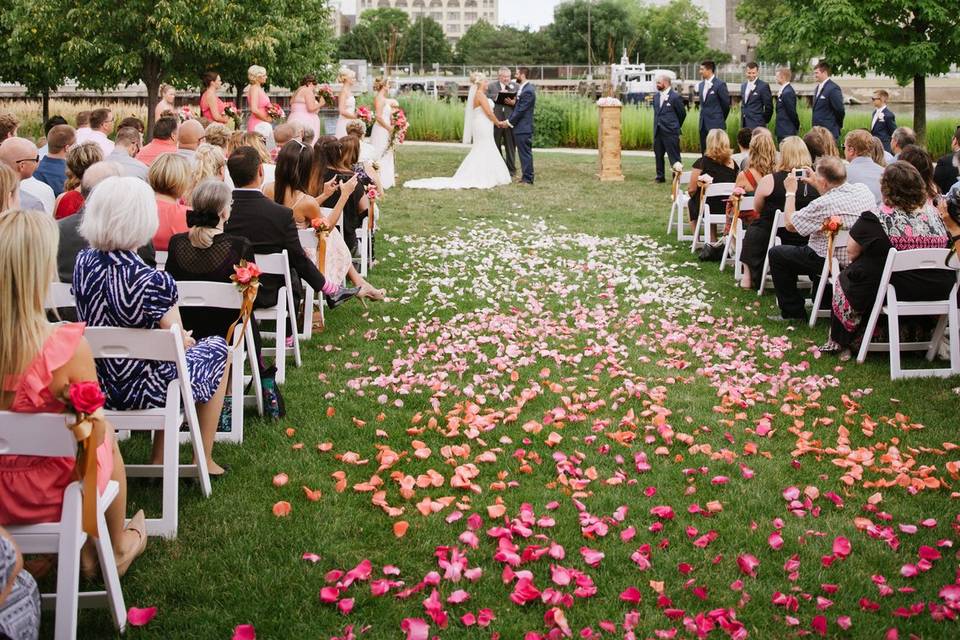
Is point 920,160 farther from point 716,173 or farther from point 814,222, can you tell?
point 716,173

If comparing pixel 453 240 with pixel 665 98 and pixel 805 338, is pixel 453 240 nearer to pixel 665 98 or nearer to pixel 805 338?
pixel 805 338

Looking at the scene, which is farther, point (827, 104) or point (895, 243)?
point (827, 104)

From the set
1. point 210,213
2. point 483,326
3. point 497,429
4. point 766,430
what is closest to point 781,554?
point 766,430

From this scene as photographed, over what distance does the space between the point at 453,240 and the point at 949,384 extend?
6811mm

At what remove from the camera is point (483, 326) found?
A: 326 inches

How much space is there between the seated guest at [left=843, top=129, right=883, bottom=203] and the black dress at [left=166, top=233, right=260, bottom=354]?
609cm

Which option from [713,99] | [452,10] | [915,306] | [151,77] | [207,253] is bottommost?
[915,306]

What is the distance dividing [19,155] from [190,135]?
228cm

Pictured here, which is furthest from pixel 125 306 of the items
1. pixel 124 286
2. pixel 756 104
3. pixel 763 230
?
pixel 756 104

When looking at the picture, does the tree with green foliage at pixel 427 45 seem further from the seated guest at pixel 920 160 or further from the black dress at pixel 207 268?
the black dress at pixel 207 268

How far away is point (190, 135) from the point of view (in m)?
9.63

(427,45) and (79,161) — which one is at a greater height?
(427,45)

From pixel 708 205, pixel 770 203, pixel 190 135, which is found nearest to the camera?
pixel 770 203

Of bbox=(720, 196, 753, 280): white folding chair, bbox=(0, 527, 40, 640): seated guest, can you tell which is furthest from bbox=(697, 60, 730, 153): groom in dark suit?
bbox=(0, 527, 40, 640): seated guest
